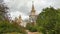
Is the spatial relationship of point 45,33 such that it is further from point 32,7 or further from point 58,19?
point 32,7

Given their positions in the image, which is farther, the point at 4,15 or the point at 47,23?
the point at 4,15

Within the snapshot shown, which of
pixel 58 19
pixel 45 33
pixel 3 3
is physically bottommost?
pixel 45 33

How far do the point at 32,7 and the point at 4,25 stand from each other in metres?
64.8

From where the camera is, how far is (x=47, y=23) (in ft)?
91.9

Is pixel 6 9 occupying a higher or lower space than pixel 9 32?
higher

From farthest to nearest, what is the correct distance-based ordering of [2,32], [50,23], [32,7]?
[32,7], [50,23], [2,32]

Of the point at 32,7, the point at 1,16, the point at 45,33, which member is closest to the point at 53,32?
the point at 45,33

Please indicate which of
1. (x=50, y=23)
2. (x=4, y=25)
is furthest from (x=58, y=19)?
(x=4, y=25)

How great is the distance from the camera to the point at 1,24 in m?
22.0

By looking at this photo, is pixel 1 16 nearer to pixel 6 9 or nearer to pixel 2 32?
pixel 6 9

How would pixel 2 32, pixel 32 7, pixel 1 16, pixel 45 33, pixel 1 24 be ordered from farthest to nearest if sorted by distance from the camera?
pixel 32 7, pixel 1 16, pixel 45 33, pixel 1 24, pixel 2 32

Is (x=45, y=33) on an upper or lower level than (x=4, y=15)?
lower

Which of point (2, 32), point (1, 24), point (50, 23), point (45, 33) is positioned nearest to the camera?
point (2, 32)

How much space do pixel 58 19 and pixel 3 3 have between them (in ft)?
29.7
